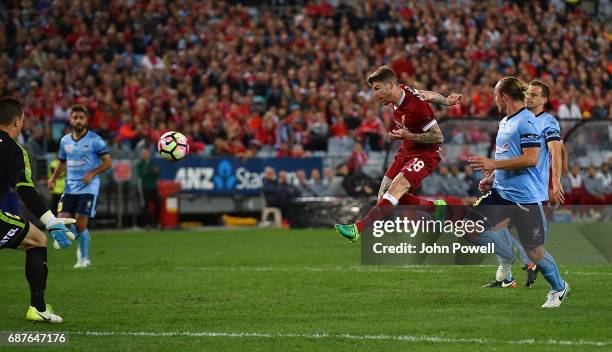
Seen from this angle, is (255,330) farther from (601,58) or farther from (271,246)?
(601,58)

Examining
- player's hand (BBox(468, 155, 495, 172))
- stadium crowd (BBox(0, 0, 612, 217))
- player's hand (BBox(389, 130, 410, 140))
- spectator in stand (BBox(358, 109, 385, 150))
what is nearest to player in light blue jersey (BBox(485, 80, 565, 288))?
player's hand (BBox(389, 130, 410, 140))

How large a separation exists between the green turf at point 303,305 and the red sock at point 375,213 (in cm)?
81

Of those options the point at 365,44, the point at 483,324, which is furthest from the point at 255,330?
the point at 365,44

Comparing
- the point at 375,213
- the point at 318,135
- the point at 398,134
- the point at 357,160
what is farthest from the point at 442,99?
the point at 318,135

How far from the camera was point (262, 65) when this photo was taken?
108 ft

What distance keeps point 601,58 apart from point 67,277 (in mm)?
27784

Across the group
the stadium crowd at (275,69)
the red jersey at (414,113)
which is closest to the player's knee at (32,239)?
the red jersey at (414,113)

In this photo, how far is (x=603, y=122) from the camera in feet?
92.8

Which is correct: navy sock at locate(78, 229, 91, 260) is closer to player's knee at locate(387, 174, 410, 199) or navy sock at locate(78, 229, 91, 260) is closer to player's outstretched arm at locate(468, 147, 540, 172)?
player's knee at locate(387, 174, 410, 199)

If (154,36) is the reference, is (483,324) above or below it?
below

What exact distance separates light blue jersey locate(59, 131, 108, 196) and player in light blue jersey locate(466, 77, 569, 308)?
777 cm

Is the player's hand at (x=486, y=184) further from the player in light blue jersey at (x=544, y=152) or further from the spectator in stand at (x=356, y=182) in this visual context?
the spectator in stand at (x=356, y=182)

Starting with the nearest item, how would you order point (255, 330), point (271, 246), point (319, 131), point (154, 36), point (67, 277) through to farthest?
point (255, 330) < point (67, 277) < point (271, 246) < point (319, 131) < point (154, 36)

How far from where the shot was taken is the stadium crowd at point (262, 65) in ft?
94.5
